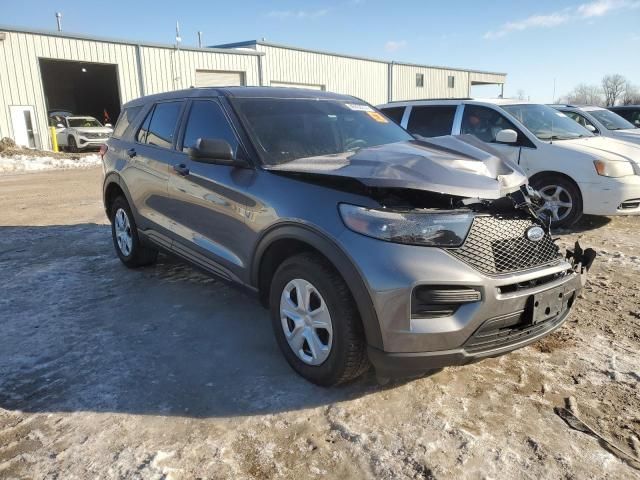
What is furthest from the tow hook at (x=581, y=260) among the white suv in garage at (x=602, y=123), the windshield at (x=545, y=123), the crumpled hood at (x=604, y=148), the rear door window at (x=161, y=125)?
the white suv in garage at (x=602, y=123)

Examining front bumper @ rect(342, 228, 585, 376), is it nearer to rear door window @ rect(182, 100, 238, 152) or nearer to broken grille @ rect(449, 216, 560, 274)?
broken grille @ rect(449, 216, 560, 274)

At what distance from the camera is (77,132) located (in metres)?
22.8

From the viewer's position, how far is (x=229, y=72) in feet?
89.8

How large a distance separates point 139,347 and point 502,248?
257 centimetres

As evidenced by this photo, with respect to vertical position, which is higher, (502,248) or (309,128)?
(309,128)

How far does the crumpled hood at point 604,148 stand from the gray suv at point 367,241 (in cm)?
384

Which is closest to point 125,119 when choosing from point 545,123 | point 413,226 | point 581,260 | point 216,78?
point 413,226

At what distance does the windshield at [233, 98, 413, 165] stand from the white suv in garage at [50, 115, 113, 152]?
21370mm

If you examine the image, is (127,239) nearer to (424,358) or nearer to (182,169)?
(182,169)

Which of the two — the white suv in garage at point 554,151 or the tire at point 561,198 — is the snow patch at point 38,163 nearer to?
the white suv in garage at point 554,151

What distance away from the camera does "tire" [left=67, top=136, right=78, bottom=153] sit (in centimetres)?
2295

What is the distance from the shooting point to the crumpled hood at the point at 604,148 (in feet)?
21.6

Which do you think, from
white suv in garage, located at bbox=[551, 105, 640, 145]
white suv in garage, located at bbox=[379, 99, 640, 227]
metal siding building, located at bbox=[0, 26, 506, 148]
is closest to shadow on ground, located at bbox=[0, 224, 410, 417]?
white suv in garage, located at bbox=[379, 99, 640, 227]

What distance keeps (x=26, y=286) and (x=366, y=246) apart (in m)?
4.00
